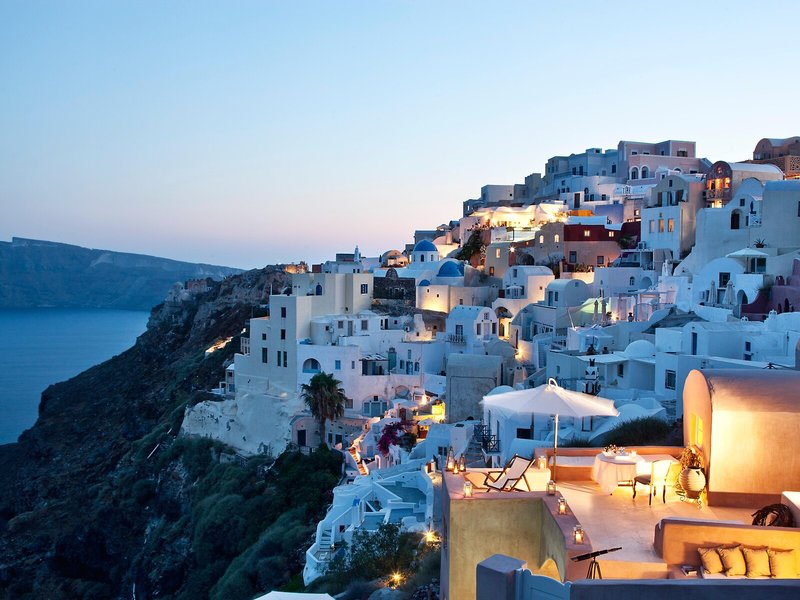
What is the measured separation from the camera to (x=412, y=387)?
1318 inches

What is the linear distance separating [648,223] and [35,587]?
1349 inches

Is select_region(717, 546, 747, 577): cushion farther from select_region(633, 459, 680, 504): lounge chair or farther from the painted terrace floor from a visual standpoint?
select_region(633, 459, 680, 504): lounge chair

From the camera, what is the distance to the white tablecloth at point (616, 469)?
8.81m

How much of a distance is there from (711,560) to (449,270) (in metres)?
36.2

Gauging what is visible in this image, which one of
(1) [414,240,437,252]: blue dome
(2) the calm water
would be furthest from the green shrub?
(2) the calm water

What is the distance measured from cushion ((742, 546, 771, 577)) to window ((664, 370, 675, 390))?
45.6ft

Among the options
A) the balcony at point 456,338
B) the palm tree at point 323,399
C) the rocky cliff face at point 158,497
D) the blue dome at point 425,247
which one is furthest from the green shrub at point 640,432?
the blue dome at point 425,247

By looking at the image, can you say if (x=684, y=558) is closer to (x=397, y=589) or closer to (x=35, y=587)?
(x=397, y=589)

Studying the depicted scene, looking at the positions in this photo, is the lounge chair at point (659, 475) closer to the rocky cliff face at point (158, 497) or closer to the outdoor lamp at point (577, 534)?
the outdoor lamp at point (577, 534)

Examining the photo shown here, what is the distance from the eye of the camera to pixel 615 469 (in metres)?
8.86

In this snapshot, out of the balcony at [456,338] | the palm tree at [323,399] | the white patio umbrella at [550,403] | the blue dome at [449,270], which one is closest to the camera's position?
the white patio umbrella at [550,403]

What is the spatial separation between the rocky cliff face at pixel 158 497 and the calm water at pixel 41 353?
27.0m

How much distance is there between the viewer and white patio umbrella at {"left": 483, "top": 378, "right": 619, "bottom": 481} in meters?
10.1

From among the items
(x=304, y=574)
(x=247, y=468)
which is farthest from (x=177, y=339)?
(x=304, y=574)
